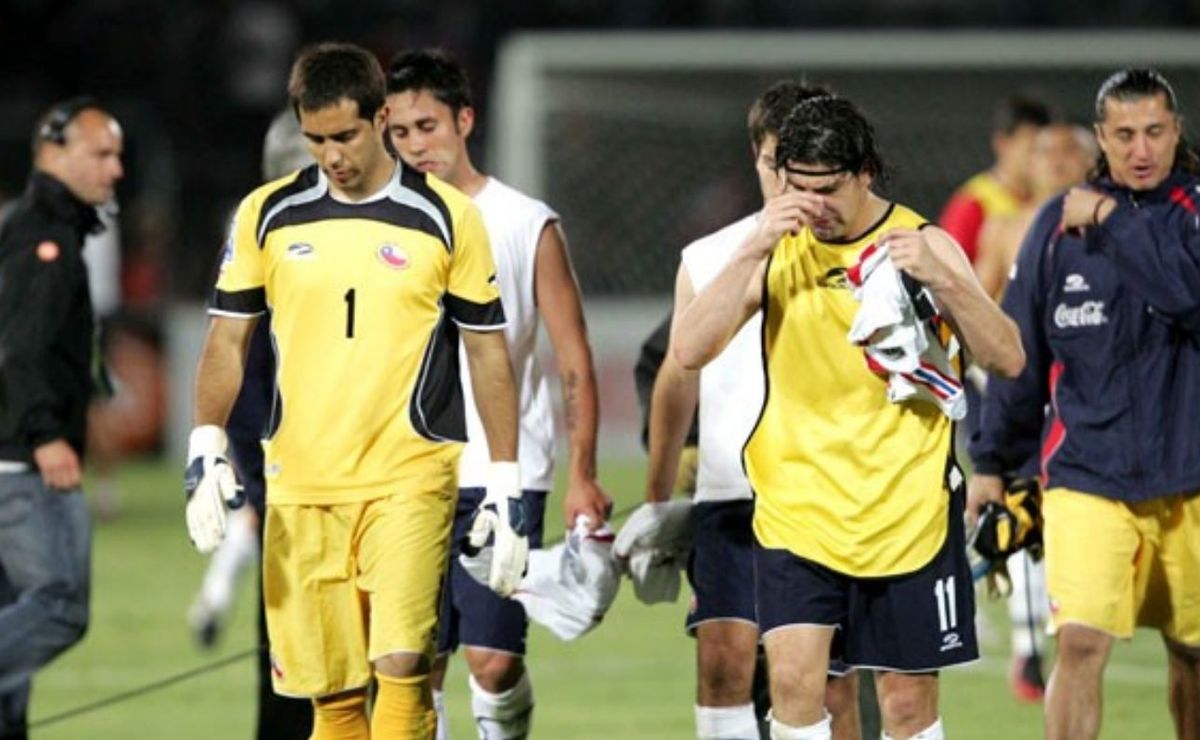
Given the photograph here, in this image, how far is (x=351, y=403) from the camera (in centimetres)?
809

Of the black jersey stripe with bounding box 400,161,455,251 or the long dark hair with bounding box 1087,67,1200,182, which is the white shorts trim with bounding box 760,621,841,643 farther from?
the long dark hair with bounding box 1087,67,1200,182

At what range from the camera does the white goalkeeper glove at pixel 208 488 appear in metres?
8.01

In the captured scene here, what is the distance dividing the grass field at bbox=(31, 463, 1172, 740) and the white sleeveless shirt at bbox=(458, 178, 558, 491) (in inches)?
84.4

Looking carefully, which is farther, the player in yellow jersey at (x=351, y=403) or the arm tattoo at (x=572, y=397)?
the arm tattoo at (x=572, y=397)

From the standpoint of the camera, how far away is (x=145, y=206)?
25.0m

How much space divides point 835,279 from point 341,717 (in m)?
1.94

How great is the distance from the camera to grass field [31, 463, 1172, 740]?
1155 centimetres

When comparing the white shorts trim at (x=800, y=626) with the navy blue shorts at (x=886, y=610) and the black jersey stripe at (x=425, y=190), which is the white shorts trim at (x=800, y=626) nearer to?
the navy blue shorts at (x=886, y=610)

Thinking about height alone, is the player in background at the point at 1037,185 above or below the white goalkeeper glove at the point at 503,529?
above

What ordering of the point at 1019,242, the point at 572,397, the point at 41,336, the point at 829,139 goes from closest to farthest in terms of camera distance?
the point at 829,139
the point at 572,397
the point at 41,336
the point at 1019,242

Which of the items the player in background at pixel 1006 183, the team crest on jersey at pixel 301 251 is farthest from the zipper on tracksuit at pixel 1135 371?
the player in background at pixel 1006 183

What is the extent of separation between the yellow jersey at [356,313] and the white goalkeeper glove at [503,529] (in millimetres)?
168

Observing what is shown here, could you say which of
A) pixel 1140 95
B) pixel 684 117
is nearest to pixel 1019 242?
pixel 1140 95

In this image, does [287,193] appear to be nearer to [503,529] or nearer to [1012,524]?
[503,529]
